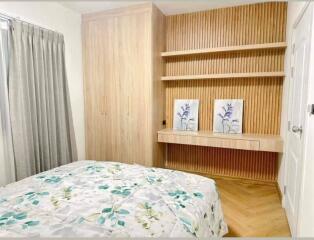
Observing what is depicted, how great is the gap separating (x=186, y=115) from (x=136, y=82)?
37.5 inches

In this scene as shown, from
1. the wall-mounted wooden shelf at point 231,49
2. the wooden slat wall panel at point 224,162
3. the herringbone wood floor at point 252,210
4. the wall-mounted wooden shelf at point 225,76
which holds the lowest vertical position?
the herringbone wood floor at point 252,210

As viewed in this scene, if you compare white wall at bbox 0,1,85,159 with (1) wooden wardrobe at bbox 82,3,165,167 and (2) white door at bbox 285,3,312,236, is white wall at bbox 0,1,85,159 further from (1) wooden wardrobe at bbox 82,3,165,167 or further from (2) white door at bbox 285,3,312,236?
(2) white door at bbox 285,3,312,236

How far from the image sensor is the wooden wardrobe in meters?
3.00

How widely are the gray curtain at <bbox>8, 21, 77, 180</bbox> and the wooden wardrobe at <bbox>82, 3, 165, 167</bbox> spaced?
507 millimetres

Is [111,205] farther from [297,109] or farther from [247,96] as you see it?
[247,96]

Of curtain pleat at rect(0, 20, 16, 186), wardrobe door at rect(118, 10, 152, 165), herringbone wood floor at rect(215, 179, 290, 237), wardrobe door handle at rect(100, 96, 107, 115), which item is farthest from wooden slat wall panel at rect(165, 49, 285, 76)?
curtain pleat at rect(0, 20, 16, 186)

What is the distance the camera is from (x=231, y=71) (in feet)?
10.2

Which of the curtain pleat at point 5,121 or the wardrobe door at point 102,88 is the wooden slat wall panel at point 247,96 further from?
the curtain pleat at point 5,121

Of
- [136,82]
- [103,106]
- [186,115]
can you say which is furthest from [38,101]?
[186,115]

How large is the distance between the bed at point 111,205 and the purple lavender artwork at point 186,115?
5.19 ft

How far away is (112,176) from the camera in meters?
1.76

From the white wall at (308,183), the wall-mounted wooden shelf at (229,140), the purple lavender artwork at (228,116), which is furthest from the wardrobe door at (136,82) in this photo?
the white wall at (308,183)

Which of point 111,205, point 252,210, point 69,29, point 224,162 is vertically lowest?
point 252,210

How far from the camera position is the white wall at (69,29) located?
2.48 meters
